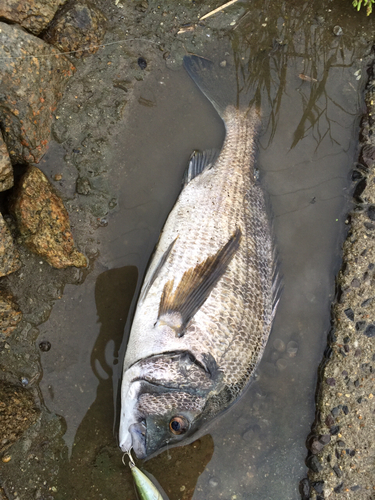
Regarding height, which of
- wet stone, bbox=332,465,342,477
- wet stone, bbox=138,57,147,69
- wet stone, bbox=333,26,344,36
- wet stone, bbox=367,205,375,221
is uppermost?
wet stone, bbox=138,57,147,69

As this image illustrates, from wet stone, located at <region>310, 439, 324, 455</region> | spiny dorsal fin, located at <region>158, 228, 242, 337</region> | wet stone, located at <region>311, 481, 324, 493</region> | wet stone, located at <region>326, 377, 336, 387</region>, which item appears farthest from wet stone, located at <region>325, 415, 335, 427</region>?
spiny dorsal fin, located at <region>158, 228, 242, 337</region>

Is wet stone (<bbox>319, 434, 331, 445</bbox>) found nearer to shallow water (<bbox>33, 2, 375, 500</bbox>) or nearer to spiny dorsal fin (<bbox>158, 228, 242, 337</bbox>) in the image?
shallow water (<bbox>33, 2, 375, 500</bbox>)

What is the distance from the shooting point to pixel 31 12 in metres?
3.08

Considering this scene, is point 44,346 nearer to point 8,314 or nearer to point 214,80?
point 8,314

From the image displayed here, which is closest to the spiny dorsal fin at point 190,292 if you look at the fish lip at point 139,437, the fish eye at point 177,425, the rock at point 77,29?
the fish eye at point 177,425

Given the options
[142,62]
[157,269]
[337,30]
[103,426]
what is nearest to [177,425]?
[103,426]

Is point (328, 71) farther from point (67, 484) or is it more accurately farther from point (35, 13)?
point (67, 484)

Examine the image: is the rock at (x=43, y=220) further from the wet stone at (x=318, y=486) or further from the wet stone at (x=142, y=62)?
the wet stone at (x=318, y=486)

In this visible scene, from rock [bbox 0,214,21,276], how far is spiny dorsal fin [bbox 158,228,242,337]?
131 centimetres

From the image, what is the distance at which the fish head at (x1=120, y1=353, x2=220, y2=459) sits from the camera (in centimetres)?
270

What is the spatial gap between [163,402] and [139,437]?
0.31 m

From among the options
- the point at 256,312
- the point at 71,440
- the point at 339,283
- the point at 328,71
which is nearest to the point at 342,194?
the point at 339,283

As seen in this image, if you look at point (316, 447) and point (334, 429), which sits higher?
point (334, 429)

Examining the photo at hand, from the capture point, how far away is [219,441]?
11.8ft
